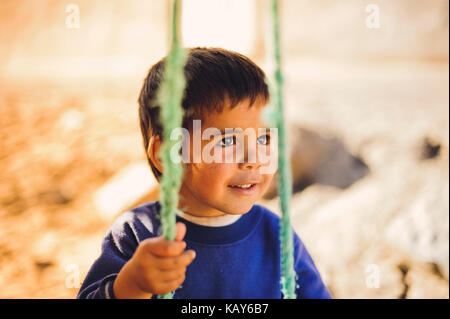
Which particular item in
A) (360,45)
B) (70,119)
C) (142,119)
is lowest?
(70,119)

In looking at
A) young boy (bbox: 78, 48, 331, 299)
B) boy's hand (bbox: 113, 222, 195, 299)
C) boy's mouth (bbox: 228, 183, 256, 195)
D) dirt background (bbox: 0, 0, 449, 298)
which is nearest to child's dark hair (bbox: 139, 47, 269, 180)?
young boy (bbox: 78, 48, 331, 299)

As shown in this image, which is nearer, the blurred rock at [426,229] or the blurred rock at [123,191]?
the blurred rock at [426,229]

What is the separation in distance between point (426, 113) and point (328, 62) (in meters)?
1.89

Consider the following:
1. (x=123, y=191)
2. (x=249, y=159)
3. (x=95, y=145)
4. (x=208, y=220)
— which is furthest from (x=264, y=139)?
(x=95, y=145)

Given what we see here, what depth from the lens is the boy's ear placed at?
2.38 ft

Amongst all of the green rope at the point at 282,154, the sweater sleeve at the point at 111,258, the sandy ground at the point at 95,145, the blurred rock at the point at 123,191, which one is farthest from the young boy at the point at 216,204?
the blurred rock at the point at 123,191

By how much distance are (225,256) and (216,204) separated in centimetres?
13

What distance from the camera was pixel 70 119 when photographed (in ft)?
9.55

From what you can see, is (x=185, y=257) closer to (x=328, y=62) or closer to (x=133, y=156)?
(x=133, y=156)

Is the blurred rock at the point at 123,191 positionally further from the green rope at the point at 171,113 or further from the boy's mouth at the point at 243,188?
the green rope at the point at 171,113

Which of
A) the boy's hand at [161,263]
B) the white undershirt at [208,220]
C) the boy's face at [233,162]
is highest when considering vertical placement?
the boy's face at [233,162]

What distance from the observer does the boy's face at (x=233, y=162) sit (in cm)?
67

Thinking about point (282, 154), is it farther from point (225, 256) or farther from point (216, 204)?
point (225, 256)
